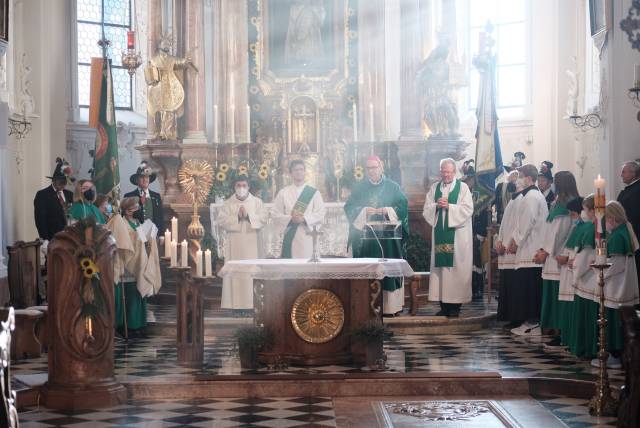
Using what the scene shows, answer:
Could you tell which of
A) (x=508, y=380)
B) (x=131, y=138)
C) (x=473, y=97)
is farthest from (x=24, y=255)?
(x=473, y=97)

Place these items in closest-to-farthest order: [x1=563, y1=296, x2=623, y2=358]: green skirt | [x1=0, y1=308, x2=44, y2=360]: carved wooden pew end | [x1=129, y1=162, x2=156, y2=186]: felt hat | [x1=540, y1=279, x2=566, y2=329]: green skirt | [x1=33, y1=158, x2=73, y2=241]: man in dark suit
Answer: [x1=563, y1=296, x2=623, y2=358]: green skirt, [x1=0, y1=308, x2=44, y2=360]: carved wooden pew end, [x1=540, y1=279, x2=566, y2=329]: green skirt, [x1=129, y1=162, x2=156, y2=186]: felt hat, [x1=33, y1=158, x2=73, y2=241]: man in dark suit

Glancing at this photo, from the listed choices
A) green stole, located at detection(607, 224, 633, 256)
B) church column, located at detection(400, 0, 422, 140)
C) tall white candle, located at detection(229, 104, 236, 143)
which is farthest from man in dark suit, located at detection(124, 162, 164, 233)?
green stole, located at detection(607, 224, 633, 256)

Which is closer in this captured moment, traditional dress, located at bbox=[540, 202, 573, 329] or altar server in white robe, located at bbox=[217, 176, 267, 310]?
traditional dress, located at bbox=[540, 202, 573, 329]

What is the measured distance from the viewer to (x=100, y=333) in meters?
9.59

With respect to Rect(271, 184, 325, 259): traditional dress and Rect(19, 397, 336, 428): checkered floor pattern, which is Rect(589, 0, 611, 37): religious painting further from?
Rect(19, 397, 336, 428): checkered floor pattern

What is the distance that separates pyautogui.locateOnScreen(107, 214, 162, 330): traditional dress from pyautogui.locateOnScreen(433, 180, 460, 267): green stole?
323cm

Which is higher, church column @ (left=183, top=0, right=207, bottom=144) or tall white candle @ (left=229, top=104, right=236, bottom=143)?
church column @ (left=183, top=0, right=207, bottom=144)

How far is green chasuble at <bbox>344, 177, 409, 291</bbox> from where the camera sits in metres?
13.0

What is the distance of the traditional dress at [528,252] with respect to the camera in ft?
43.0

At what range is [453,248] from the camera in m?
13.9

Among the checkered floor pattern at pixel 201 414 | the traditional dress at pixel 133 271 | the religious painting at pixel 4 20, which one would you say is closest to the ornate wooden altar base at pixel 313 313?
the checkered floor pattern at pixel 201 414

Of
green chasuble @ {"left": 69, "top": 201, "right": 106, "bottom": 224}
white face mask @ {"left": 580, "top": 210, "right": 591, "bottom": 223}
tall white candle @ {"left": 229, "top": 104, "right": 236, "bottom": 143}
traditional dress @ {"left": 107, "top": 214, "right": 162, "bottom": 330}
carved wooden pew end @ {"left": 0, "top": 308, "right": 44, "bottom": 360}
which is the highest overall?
tall white candle @ {"left": 229, "top": 104, "right": 236, "bottom": 143}

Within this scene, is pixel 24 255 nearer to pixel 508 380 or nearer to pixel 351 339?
pixel 351 339

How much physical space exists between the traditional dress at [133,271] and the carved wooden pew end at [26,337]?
104cm
